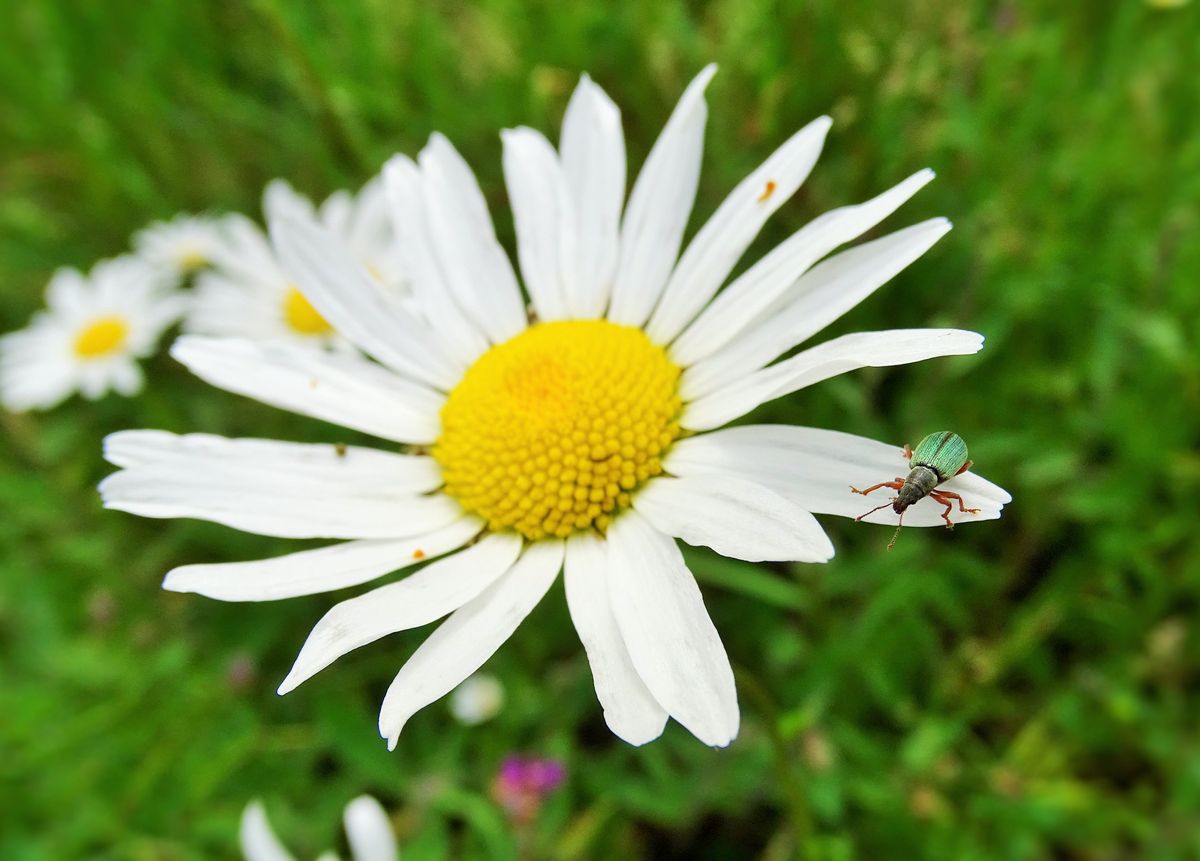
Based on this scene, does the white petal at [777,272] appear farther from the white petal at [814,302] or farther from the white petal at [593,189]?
the white petal at [593,189]

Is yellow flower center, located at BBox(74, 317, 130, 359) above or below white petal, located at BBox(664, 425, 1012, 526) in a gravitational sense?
above

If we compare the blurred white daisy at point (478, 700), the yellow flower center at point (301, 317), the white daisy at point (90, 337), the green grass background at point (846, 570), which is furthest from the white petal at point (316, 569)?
the white daisy at point (90, 337)

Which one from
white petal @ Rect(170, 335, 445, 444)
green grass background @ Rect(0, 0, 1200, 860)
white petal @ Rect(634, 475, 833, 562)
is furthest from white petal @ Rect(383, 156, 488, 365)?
green grass background @ Rect(0, 0, 1200, 860)

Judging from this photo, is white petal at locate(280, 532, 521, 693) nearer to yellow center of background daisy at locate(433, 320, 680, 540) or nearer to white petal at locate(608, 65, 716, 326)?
yellow center of background daisy at locate(433, 320, 680, 540)

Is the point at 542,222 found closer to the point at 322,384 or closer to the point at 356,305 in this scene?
the point at 356,305

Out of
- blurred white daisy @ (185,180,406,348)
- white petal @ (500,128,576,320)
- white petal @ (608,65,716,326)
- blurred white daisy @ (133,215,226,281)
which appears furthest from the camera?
blurred white daisy @ (133,215,226,281)

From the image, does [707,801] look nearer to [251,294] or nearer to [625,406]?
[625,406]
